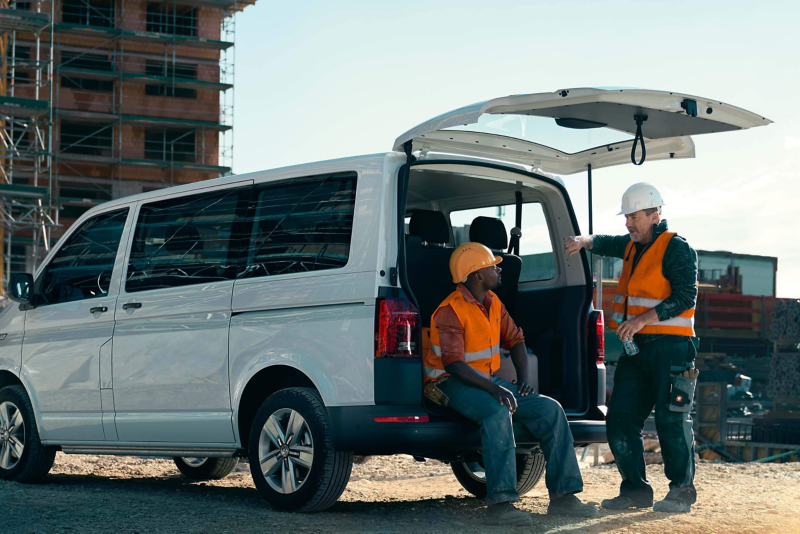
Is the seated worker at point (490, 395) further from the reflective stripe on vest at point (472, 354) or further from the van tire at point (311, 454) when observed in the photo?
the van tire at point (311, 454)

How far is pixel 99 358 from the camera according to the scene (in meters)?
7.23

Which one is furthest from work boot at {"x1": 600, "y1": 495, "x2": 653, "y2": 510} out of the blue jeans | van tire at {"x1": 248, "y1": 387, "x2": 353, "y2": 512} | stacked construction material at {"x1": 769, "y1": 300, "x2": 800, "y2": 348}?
stacked construction material at {"x1": 769, "y1": 300, "x2": 800, "y2": 348}

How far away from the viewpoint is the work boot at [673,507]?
627cm

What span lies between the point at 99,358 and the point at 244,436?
1526 mm

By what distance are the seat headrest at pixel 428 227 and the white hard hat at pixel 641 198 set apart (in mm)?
1175

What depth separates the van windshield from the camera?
20.3 ft

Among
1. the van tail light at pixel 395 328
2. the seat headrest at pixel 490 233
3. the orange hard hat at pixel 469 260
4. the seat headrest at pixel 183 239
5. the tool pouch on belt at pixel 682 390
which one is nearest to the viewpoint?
the van tail light at pixel 395 328

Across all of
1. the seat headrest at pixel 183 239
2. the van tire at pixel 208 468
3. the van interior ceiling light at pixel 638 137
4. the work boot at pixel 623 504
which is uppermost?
the van interior ceiling light at pixel 638 137

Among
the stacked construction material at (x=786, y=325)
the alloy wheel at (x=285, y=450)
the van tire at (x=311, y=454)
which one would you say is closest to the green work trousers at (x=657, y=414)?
the van tire at (x=311, y=454)

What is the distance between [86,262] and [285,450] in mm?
2650

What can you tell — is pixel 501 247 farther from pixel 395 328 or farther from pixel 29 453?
pixel 29 453

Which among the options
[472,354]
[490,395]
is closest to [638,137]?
[472,354]

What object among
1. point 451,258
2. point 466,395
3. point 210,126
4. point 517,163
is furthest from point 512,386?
point 210,126

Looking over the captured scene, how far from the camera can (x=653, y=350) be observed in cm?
634
